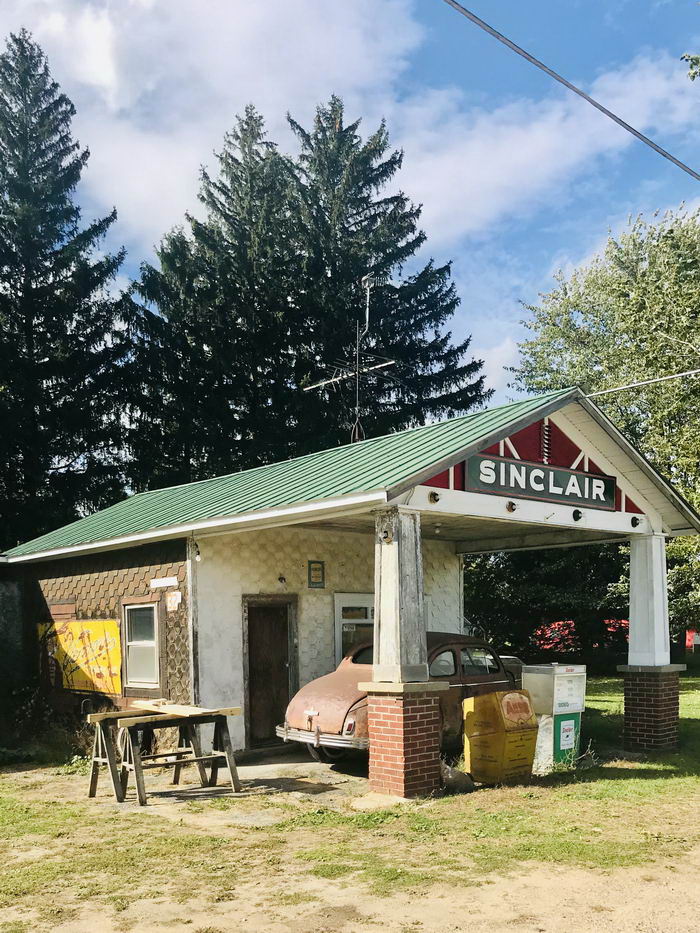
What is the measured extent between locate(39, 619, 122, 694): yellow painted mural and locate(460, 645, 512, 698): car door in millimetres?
5535

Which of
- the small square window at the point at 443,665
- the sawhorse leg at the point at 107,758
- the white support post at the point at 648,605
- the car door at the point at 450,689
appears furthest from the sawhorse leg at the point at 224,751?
the white support post at the point at 648,605

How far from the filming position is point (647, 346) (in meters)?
24.4

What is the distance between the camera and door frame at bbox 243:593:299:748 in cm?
1347

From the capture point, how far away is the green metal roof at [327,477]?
11102 millimetres

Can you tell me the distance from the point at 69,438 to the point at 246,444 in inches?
242

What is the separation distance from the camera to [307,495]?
11492mm

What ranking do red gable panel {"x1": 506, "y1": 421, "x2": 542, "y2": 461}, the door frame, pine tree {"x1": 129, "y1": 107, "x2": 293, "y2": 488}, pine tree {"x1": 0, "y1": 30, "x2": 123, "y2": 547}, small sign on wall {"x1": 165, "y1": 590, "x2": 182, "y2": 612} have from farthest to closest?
pine tree {"x1": 129, "y1": 107, "x2": 293, "y2": 488} < pine tree {"x1": 0, "y1": 30, "x2": 123, "y2": 547} < the door frame < small sign on wall {"x1": 165, "y1": 590, "x2": 182, "y2": 612} < red gable panel {"x1": 506, "y1": 421, "x2": 542, "y2": 461}

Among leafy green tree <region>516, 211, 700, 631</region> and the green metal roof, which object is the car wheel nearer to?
the green metal roof

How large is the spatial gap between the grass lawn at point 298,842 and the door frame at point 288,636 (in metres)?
2.74

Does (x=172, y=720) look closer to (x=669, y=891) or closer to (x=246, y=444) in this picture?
(x=669, y=891)

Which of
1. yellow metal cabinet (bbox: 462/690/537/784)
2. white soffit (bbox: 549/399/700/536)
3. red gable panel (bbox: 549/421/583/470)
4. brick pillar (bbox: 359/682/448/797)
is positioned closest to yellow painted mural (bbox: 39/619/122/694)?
brick pillar (bbox: 359/682/448/797)

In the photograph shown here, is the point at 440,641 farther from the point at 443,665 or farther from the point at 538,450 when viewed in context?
the point at 538,450

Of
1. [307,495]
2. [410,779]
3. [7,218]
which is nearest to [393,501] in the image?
[307,495]

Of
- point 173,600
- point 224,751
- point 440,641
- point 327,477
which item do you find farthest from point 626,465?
point 224,751
